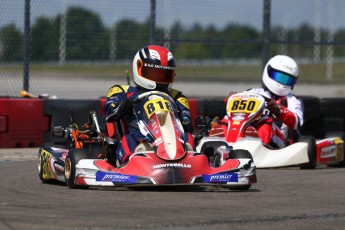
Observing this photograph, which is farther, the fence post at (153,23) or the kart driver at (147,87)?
the fence post at (153,23)

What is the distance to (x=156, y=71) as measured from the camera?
8836 mm

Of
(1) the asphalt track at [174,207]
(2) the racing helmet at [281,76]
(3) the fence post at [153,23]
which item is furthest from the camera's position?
(3) the fence post at [153,23]

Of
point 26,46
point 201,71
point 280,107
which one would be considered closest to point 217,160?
point 280,107

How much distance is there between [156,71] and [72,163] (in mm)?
1277

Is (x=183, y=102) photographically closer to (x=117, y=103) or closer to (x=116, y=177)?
(x=117, y=103)

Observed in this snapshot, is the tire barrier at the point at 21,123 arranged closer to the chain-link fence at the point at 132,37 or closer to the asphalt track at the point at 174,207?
the chain-link fence at the point at 132,37

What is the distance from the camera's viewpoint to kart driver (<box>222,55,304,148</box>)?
36.2ft

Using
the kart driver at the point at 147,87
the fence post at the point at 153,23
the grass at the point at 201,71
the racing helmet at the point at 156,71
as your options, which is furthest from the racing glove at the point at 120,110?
the fence post at the point at 153,23

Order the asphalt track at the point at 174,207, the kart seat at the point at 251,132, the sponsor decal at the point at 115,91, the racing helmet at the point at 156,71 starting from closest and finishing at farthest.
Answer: the asphalt track at the point at 174,207, the racing helmet at the point at 156,71, the sponsor decal at the point at 115,91, the kart seat at the point at 251,132

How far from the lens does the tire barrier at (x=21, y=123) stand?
1228 cm

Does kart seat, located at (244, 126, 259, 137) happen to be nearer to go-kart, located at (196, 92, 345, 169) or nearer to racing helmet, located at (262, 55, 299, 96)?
go-kart, located at (196, 92, 345, 169)

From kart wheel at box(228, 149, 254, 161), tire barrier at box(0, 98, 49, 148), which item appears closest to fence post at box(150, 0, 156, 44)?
tire barrier at box(0, 98, 49, 148)

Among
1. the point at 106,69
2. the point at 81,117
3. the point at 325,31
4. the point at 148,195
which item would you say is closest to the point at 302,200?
the point at 148,195

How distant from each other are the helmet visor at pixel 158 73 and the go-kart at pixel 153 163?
184mm
